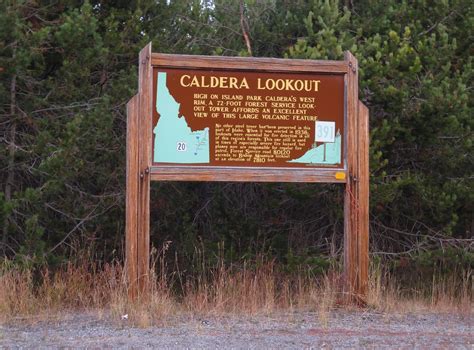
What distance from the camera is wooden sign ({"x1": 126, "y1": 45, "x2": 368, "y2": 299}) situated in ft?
27.7

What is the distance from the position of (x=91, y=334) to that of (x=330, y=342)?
2.28 metres

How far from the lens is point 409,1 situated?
12984mm

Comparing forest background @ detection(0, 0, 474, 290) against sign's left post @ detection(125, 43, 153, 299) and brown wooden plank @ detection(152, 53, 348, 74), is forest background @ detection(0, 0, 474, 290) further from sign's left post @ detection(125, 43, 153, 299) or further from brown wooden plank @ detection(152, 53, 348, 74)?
sign's left post @ detection(125, 43, 153, 299)

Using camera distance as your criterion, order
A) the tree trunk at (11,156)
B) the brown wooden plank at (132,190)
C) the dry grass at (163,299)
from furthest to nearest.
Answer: the tree trunk at (11,156), the brown wooden plank at (132,190), the dry grass at (163,299)

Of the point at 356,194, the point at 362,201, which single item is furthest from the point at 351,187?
the point at 362,201

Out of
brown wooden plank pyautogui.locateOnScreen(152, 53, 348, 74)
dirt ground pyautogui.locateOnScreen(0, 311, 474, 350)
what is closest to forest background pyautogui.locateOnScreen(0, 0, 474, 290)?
brown wooden plank pyautogui.locateOnScreen(152, 53, 348, 74)

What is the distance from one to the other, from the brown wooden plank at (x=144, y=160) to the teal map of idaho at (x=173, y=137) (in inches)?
4.1

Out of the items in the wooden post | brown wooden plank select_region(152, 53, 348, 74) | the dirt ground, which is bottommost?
the dirt ground

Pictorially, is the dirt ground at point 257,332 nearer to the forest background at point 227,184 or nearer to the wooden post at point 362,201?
the wooden post at point 362,201

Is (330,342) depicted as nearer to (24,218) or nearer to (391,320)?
(391,320)

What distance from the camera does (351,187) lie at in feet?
29.2

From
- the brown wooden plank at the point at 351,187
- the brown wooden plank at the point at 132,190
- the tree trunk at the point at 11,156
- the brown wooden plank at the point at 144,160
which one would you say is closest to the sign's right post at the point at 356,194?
the brown wooden plank at the point at 351,187

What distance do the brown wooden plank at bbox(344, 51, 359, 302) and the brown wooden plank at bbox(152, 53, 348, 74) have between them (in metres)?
0.17

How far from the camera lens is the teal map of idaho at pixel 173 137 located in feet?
27.9
